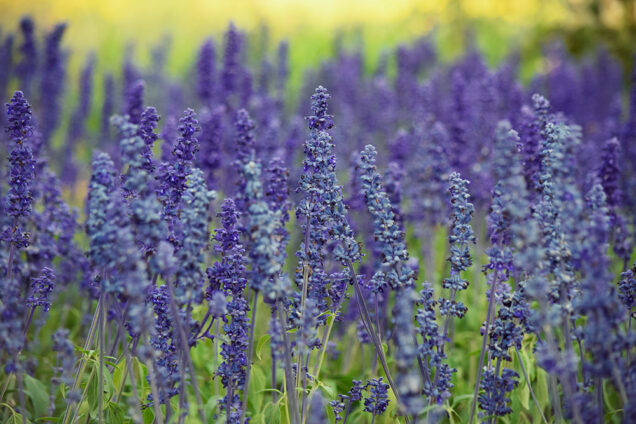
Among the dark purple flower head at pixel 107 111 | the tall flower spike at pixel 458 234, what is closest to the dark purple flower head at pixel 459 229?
the tall flower spike at pixel 458 234

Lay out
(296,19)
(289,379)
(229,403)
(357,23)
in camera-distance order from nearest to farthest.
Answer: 1. (289,379)
2. (229,403)
3. (357,23)
4. (296,19)

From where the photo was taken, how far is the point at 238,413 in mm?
3076

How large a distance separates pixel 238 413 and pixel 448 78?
9.35 metres

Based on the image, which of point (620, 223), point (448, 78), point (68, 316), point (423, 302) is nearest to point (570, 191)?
point (423, 302)

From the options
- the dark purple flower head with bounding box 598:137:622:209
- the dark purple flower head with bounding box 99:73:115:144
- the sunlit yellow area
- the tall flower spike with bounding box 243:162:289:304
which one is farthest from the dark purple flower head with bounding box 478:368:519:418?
the sunlit yellow area

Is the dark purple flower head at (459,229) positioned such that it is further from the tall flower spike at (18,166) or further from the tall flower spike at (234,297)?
the tall flower spike at (18,166)

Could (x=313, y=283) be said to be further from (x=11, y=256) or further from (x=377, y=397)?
(x=11, y=256)

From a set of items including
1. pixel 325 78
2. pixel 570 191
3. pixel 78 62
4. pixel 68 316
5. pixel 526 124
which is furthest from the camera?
pixel 78 62

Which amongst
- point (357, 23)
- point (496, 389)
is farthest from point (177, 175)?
point (357, 23)

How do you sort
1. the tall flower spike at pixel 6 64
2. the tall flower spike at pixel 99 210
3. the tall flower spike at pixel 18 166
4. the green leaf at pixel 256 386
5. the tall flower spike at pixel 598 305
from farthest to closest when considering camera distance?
the tall flower spike at pixel 6 64
the green leaf at pixel 256 386
the tall flower spike at pixel 18 166
the tall flower spike at pixel 99 210
the tall flower spike at pixel 598 305

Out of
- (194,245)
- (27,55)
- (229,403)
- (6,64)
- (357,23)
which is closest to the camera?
(194,245)

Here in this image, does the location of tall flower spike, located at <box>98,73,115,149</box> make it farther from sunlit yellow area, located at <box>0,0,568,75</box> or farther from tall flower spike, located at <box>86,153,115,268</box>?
sunlit yellow area, located at <box>0,0,568,75</box>

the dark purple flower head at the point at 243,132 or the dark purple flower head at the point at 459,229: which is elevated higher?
the dark purple flower head at the point at 243,132

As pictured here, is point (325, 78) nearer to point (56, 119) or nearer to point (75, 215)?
point (56, 119)
